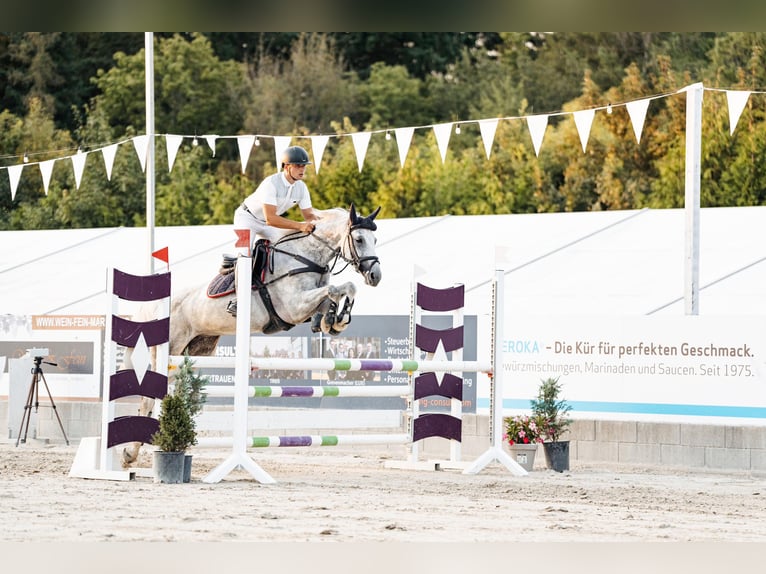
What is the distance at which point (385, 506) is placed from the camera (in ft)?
21.5

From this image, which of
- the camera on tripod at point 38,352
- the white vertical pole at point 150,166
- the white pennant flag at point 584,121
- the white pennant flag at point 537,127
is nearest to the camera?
the camera on tripod at point 38,352

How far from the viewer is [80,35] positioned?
1512 inches

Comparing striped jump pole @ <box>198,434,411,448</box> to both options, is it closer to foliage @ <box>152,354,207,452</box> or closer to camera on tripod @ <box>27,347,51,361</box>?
foliage @ <box>152,354,207,452</box>

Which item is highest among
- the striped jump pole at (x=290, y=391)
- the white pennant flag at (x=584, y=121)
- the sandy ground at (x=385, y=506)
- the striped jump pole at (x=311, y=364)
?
the white pennant flag at (x=584, y=121)

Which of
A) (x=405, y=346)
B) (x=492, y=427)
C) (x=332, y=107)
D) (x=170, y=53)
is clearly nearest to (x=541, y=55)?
(x=332, y=107)

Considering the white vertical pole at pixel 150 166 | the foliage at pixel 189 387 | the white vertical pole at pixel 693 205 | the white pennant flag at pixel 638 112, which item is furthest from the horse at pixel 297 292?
the white vertical pole at pixel 150 166

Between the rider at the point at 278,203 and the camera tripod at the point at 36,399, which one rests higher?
the rider at the point at 278,203

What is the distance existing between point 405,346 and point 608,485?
4.81 metres

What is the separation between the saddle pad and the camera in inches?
322

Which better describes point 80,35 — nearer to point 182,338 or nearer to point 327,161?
point 327,161

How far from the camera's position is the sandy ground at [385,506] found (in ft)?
17.5

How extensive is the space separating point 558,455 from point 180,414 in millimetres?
3130

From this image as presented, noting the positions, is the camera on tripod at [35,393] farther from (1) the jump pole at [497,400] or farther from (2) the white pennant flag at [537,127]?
(2) the white pennant flag at [537,127]

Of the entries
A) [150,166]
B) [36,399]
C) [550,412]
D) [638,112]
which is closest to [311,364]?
[550,412]
